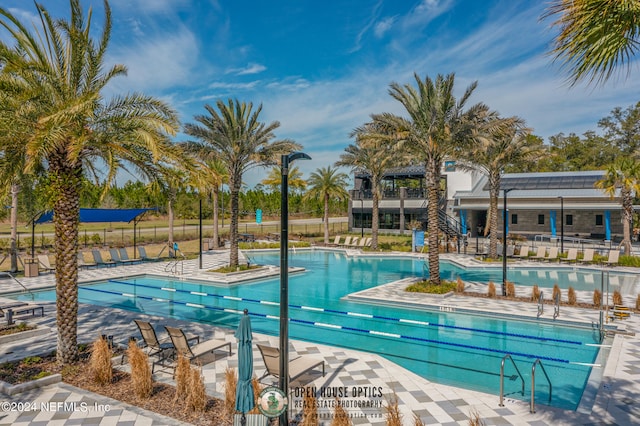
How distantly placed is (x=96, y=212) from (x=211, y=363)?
1788 cm

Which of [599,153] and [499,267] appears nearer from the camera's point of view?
[499,267]

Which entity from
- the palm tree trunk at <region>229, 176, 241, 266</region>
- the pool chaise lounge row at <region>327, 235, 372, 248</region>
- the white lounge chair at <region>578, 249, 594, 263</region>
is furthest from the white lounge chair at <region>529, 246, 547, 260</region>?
the palm tree trunk at <region>229, 176, 241, 266</region>

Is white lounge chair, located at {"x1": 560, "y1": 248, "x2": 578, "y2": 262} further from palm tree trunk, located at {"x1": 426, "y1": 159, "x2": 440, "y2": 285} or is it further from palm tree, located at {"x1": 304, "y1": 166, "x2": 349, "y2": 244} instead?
palm tree, located at {"x1": 304, "y1": 166, "x2": 349, "y2": 244}

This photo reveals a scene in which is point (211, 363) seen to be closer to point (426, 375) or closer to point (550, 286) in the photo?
point (426, 375)

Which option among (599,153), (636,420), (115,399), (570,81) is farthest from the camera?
(599,153)

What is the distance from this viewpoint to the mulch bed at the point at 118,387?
22.3 feet

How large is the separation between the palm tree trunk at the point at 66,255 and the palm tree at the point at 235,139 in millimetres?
11664

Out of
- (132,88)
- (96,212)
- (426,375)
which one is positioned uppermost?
(132,88)

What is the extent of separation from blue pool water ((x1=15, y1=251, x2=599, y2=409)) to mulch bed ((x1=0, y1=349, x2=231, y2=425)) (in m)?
4.66

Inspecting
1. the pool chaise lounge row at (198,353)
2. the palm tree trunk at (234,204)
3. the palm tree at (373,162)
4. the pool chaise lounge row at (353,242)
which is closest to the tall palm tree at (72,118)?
the pool chaise lounge row at (198,353)

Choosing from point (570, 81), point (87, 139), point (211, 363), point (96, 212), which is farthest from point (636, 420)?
point (96, 212)

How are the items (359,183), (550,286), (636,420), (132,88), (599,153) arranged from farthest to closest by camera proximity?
(599,153), (359,183), (550,286), (132,88), (636,420)

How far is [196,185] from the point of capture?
404 inches

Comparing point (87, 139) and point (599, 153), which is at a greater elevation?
point (599, 153)
